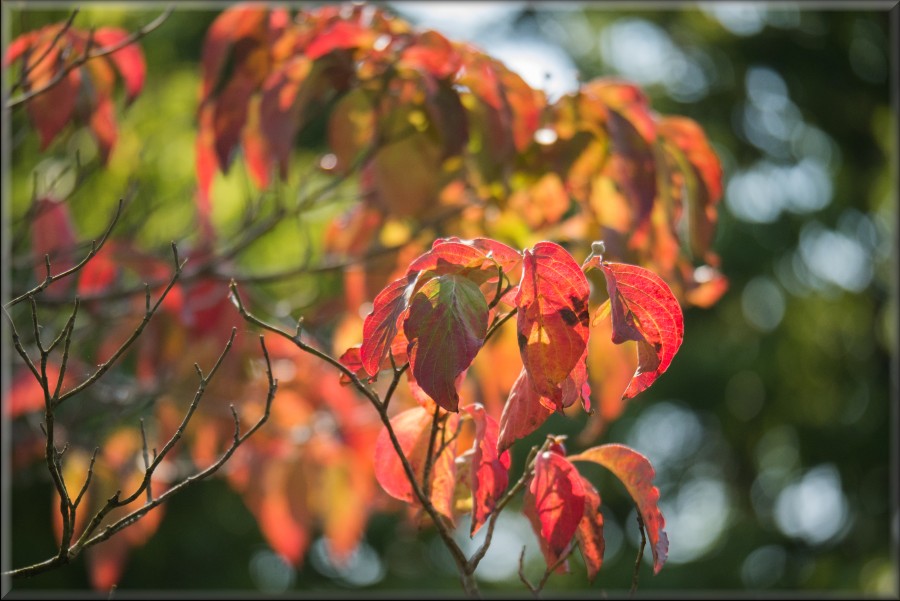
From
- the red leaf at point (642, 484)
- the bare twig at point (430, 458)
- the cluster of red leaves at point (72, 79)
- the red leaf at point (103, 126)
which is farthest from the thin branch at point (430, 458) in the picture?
the red leaf at point (103, 126)

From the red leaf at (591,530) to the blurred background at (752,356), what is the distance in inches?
123

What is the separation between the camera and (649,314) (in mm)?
657

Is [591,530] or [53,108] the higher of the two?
[53,108]

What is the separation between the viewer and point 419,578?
14.2ft

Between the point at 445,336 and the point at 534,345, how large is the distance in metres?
0.06

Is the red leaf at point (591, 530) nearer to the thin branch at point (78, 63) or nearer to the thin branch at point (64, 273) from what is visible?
the thin branch at point (64, 273)

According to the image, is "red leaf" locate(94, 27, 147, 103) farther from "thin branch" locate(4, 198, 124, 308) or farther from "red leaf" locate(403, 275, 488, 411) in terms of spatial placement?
"red leaf" locate(403, 275, 488, 411)

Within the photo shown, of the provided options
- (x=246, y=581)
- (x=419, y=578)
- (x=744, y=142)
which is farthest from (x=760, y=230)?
(x=246, y=581)

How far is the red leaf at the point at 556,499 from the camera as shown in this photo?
706mm

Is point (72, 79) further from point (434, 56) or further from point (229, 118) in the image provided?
point (434, 56)

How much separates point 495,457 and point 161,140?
2921 mm

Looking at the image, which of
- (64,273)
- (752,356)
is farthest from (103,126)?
(752,356)

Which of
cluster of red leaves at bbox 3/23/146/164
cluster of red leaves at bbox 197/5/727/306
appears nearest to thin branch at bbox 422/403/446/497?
cluster of red leaves at bbox 197/5/727/306

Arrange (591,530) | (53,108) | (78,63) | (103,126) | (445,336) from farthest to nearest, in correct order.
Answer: (103,126) < (53,108) < (78,63) < (591,530) < (445,336)
